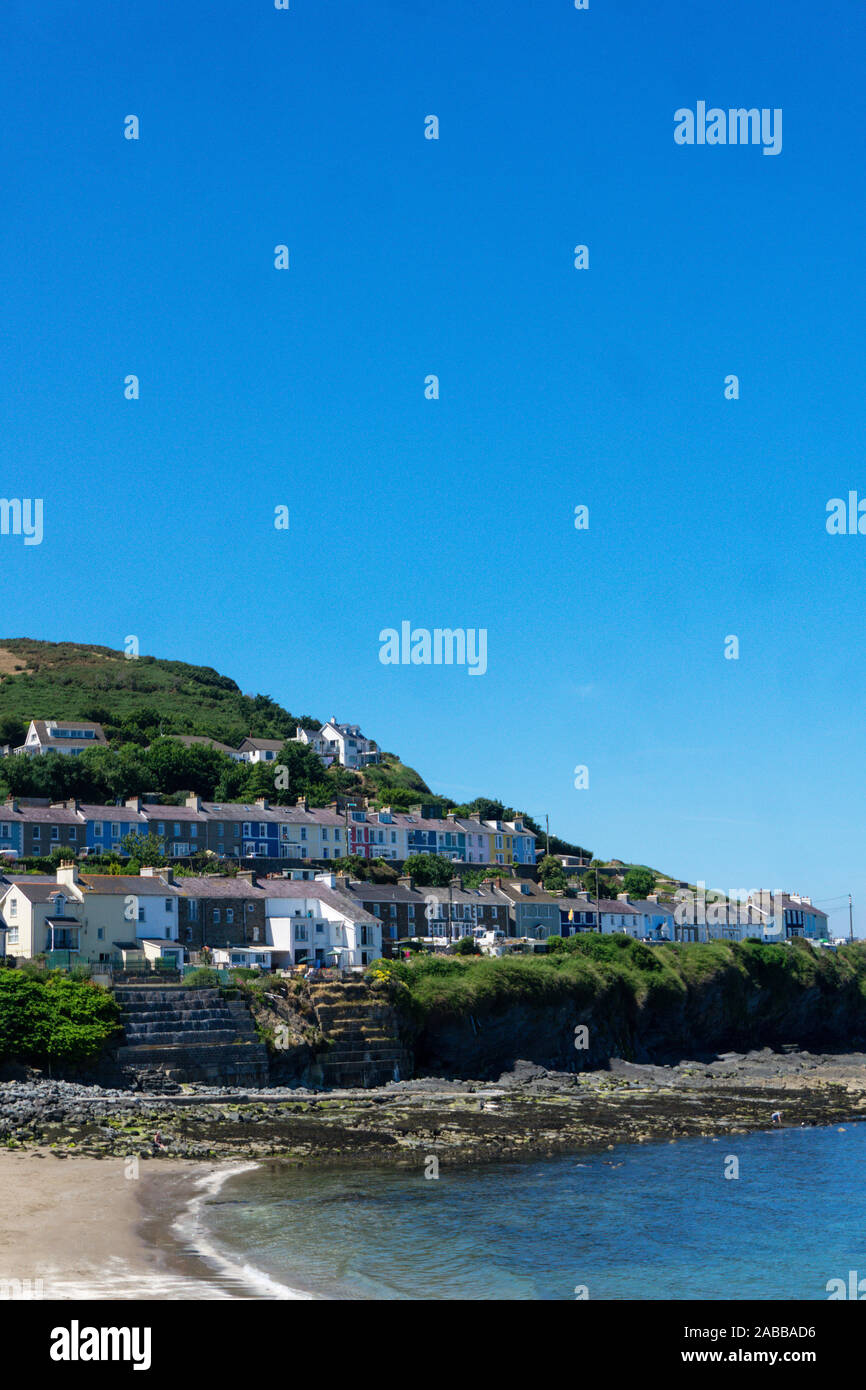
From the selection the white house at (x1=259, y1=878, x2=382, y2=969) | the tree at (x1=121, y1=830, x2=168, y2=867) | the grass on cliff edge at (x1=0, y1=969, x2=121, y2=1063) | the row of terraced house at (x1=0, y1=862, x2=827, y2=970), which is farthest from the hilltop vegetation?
the grass on cliff edge at (x1=0, y1=969, x2=121, y2=1063)

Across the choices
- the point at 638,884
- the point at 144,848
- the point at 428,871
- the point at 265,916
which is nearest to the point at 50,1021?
the point at 265,916

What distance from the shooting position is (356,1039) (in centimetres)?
6375

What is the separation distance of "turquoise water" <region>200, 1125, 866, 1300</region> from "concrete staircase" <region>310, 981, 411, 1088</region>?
18140mm

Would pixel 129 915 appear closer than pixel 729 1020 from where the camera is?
Yes

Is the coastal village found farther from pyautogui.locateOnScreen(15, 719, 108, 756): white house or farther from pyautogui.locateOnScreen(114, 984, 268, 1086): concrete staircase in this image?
pyautogui.locateOnScreen(114, 984, 268, 1086): concrete staircase

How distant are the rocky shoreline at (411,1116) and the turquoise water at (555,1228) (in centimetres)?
334

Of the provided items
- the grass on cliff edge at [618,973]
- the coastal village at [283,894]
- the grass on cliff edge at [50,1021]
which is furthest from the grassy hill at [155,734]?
the grass on cliff edge at [50,1021]

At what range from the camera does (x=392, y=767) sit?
186 meters

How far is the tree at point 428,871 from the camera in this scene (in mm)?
111250
